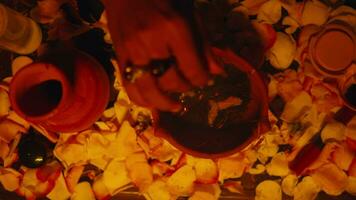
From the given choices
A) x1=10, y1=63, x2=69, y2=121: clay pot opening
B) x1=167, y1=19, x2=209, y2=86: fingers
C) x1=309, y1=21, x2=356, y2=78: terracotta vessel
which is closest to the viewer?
x1=167, y1=19, x2=209, y2=86: fingers

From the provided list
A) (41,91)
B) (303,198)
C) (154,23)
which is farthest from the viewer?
(303,198)

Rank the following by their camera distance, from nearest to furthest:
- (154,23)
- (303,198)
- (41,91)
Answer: (154,23)
(41,91)
(303,198)

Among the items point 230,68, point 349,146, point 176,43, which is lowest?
point 349,146

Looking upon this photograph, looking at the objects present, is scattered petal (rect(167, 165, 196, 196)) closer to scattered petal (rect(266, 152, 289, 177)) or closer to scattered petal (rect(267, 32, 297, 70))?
scattered petal (rect(266, 152, 289, 177))

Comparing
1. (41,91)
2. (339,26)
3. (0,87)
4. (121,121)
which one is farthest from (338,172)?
(0,87)

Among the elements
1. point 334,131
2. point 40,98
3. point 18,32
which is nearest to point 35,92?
point 40,98

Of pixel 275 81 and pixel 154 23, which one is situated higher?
pixel 154 23

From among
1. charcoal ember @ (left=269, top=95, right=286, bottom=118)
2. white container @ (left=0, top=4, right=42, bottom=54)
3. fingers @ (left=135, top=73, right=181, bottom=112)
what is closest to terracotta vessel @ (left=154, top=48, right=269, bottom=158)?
charcoal ember @ (left=269, top=95, right=286, bottom=118)

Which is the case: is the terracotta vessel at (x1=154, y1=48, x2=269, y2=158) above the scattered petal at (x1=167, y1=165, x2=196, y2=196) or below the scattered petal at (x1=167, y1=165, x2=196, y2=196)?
above

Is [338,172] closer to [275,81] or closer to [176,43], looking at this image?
[275,81]

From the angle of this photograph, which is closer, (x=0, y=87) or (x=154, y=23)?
(x=154, y=23)
